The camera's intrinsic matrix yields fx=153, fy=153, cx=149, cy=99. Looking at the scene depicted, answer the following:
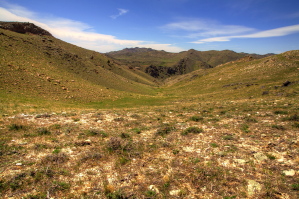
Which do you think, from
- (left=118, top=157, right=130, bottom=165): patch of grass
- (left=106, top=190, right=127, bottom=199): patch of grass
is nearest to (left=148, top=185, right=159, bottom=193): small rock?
(left=106, top=190, right=127, bottom=199): patch of grass

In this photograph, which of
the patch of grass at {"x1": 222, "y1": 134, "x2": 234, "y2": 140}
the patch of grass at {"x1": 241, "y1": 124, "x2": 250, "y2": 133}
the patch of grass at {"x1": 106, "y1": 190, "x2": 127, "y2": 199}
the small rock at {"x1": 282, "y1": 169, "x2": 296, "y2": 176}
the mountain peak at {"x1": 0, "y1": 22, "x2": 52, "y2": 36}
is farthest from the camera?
the mountain peak at {"x1": 0, "y1": 22, "x2": 52, "y2": 36}

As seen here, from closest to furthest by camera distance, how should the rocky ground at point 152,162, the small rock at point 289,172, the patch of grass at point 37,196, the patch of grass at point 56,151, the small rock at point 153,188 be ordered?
the patch of grass at point 37,196 < the rocky ground at point 152,162 < the small rock at point 153,188 < the small rock at point 289,172 < the patch of grass at point 56,151

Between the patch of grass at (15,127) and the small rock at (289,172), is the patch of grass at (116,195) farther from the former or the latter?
the patch of grass at (15,127)

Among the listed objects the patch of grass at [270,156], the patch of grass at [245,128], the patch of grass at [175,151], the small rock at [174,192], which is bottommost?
the small rock at [174,192]

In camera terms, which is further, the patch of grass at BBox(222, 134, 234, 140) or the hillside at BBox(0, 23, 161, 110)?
the hillside at BBox(0, 23, 161, 110)

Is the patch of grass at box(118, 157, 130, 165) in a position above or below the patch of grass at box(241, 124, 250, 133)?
below

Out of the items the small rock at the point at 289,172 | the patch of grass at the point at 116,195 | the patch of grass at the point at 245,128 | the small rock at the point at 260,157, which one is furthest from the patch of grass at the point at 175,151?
the patch of grass at the point at 245,128

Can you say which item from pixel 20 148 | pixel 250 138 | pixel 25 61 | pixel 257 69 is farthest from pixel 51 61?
pixel 257 69

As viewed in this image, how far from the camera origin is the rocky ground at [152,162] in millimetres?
5914

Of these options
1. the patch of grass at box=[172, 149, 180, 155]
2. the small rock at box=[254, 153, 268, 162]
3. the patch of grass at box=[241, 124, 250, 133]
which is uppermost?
the patch of grass at box=[241, 124, 250, 133]

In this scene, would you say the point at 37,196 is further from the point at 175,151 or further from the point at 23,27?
the point at 23,27

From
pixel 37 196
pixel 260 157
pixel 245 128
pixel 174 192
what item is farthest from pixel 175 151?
pixel 245 128

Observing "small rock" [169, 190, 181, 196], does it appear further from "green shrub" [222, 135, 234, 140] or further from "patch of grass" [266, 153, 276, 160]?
"green shrub" [222, 135, 234, 140]

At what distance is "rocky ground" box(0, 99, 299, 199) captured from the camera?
5.91 m
